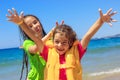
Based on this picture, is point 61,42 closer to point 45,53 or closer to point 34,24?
point 45,53

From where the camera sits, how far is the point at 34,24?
447cm

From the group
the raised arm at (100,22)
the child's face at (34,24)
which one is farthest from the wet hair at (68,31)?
the child's face at (34,24)

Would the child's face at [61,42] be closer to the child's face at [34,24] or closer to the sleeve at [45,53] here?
the sleeve at [45,53]

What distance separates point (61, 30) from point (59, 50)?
0.22m

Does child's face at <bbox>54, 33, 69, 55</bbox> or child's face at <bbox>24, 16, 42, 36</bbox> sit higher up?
child's face at <bbox>24, 16, 42, 36</bbox>

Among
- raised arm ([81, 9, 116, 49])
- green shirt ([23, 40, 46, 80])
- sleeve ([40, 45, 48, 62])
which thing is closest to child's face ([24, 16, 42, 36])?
green shirt ([23, 40, 46, 80])

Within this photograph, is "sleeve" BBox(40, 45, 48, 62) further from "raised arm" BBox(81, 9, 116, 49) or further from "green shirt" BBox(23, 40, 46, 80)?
"raised arm" BBox(81, 9, 116, 49)

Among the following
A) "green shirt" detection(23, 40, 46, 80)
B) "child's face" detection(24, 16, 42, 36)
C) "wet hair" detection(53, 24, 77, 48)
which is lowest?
"green shirt" detection(23, 40, 46, 80)

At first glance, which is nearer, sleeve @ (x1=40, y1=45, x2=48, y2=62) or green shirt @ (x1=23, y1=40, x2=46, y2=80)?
sleeve @ (x1=40, y1=45, x2=48, y2=62)

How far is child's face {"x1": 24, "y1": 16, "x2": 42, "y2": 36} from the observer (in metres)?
4.42

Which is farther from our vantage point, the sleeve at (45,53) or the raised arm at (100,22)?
the sleeve at (45,53)

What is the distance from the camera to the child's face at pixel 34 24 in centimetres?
442

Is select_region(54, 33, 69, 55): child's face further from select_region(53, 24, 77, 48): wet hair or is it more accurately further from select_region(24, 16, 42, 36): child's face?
select_region(24, 16, 42, 36): child's face

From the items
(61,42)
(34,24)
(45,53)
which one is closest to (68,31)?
(61,42)
